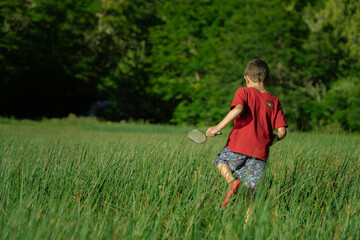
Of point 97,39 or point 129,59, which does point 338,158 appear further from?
point 97,39

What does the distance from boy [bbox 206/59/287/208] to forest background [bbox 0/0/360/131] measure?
8250 mm

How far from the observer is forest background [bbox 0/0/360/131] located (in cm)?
1661

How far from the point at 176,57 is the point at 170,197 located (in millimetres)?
18717

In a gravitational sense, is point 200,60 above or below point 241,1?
below

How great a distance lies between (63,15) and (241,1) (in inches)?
503

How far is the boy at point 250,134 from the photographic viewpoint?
306 centimetres

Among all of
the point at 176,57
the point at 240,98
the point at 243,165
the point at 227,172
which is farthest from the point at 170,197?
the point at 176,57

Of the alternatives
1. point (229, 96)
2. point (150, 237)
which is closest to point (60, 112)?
point (229, 96)

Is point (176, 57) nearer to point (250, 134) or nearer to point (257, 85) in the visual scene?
point (257, 85)

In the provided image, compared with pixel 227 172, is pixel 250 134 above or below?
above

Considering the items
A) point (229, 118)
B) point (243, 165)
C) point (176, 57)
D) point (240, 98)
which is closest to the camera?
point (229, 118)

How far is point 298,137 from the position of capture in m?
5.55

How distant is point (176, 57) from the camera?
70.5ft

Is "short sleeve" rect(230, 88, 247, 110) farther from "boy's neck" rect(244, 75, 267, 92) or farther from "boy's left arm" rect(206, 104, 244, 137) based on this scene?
"boy's neck" rect(244, 75, 267, 92)
